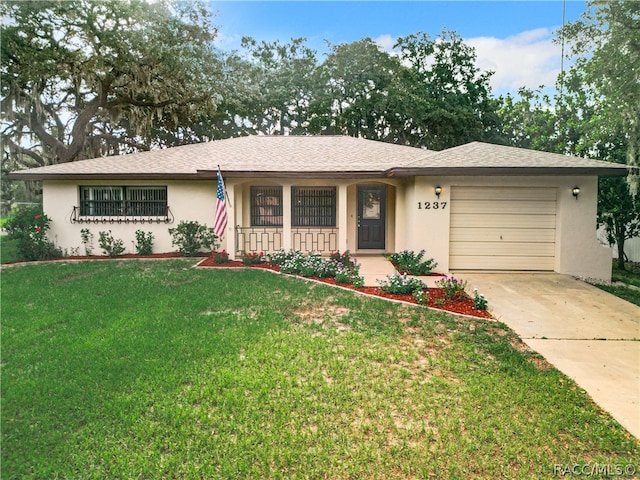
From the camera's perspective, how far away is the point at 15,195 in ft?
102

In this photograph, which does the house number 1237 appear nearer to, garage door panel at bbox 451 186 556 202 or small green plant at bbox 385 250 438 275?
garage door panel at bbox 451 186 556 202

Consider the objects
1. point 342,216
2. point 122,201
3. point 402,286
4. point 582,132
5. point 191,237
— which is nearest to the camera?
point 402,286

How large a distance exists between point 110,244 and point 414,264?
9359 millimetres

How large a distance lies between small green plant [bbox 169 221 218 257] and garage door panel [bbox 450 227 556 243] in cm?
735

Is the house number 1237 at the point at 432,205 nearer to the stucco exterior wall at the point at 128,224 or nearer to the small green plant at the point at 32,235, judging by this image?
the stucco exterior wall at the point at 128,224

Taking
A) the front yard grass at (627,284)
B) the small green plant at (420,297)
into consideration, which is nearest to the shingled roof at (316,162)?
the front yard grass at (627,284)

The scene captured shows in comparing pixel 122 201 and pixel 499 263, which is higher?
pixel 122 201

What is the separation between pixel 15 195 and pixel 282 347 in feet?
120

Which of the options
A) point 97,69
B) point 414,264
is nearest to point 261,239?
point 414,264

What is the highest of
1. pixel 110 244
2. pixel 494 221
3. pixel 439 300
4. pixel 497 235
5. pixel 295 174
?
pixel 295 174

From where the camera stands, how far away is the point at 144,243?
11.8 meters

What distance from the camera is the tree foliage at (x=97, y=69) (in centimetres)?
1495

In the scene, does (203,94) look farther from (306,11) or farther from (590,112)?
(590,112)

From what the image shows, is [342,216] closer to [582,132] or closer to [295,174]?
[295,174]
